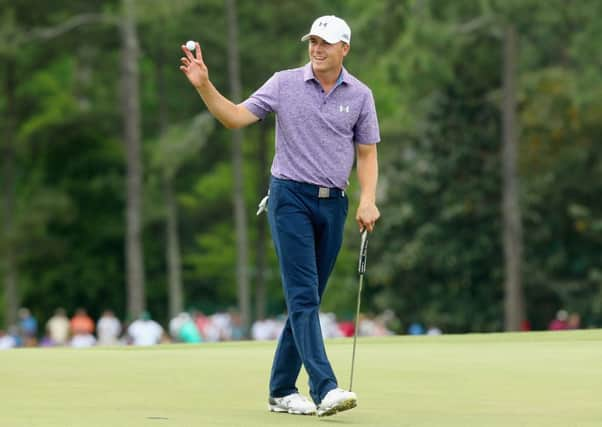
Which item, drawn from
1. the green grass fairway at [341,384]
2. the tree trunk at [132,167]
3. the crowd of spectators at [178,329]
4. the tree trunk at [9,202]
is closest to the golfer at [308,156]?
the green grass fairway at [341,384]

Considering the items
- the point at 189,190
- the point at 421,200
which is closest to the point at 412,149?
the point at 421,200

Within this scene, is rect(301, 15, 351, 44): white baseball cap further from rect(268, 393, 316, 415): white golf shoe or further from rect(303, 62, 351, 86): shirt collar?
rect(268, 393, 316, 415): white golf shoe

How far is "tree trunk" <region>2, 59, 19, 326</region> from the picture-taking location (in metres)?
52.3

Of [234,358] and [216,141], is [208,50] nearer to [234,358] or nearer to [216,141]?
[216,141]

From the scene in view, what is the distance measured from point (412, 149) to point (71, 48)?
10.5 m

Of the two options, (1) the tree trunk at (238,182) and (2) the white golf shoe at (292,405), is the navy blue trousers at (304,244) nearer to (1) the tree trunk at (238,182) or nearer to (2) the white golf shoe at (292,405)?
(2) the white golf shoe at (292,405)

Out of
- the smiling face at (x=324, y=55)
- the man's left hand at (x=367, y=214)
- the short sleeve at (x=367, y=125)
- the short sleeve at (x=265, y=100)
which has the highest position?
the smiling face at (x=324, y=55)

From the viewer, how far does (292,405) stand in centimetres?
823

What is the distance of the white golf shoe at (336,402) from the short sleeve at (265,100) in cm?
139

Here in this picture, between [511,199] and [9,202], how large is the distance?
16887mm

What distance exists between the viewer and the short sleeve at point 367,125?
8273 mm

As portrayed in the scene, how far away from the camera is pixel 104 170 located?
57406mm

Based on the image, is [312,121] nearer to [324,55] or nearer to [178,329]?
[324,55]

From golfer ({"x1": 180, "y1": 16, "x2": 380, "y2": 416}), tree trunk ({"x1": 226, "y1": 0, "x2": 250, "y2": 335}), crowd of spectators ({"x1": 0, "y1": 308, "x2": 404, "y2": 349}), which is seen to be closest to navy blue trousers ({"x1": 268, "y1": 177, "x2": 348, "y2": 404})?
golfer ({"x1": 180, "y1": 16, "x2": 380, "y2": 416})
